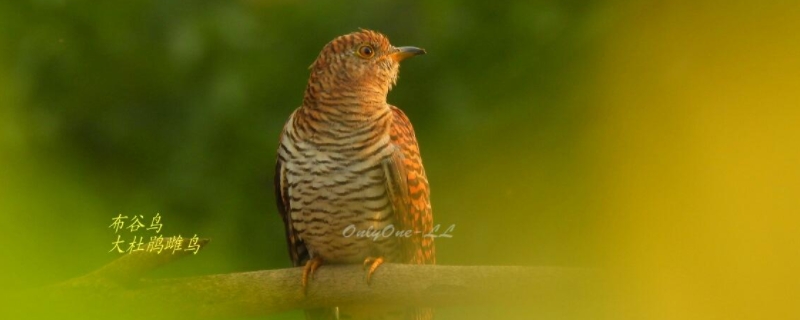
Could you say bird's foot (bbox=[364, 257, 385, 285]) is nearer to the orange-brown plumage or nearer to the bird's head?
the orange-brown plumage

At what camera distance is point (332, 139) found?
174 centimetres

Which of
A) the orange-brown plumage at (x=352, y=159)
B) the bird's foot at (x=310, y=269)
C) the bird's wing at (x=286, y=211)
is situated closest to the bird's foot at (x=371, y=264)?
the orange-brown plumage at (x=352, y=159)

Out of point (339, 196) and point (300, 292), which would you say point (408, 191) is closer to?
point (339, 196)

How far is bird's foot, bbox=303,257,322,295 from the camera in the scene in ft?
5.52

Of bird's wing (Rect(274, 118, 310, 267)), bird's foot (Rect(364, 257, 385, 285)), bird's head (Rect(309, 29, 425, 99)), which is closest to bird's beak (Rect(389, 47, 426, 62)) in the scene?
bird's head (Rect(309, 29, 425, 99))

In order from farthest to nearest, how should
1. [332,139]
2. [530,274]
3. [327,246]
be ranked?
[327,246]
[332,139]
[530,274]

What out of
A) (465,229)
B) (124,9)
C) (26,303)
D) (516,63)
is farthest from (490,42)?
(26,303)

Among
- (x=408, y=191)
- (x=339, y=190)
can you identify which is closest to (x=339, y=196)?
(x=339, y=190)

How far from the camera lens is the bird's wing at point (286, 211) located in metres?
1.86

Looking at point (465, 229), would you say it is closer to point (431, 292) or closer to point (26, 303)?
point (431, 292)

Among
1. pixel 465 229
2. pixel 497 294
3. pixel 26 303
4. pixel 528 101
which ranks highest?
pixel 528 101

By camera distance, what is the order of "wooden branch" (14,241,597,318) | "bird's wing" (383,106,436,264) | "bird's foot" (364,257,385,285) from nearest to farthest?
"wooden branch" (14,241,597,318) < "bird's foot" (364,257,385,285) < "bird's wing" (383,106,436,264)

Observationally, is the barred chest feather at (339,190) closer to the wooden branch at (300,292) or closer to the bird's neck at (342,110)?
the bird's neck at (342,110)

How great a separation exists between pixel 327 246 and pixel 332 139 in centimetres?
25
